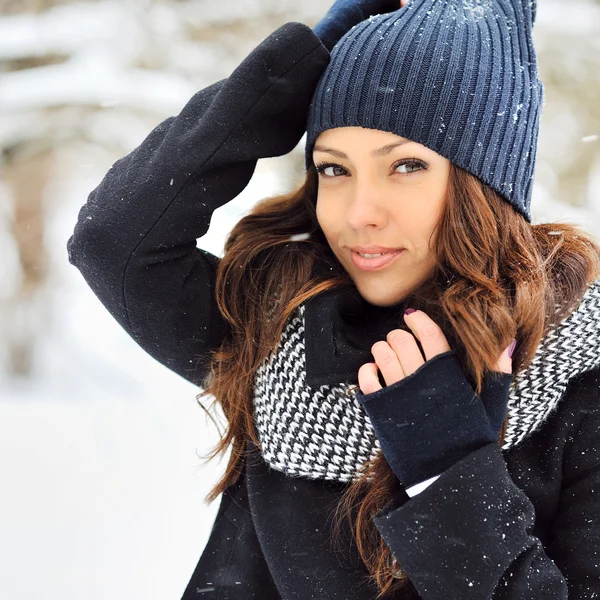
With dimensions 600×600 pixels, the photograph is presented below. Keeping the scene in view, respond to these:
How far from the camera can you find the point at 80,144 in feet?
12.7

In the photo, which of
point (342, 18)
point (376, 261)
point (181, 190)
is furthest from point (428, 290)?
point (342, 18)

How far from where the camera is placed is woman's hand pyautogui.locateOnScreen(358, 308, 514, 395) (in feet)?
3.91

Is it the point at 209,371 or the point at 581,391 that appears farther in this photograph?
the point at 209,371

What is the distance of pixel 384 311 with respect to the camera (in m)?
1.50

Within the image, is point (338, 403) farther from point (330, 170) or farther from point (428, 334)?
point (330, 170)

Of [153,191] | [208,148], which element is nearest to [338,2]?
[208,148]

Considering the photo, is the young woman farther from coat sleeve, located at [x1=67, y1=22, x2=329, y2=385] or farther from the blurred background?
the blurred background

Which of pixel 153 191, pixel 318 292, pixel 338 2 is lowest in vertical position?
pixel 318 292

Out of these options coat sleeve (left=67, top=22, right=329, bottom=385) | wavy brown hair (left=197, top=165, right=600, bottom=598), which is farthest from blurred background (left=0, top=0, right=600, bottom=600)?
coat sleeve (left=67, top=22, right=329, bottom=385)

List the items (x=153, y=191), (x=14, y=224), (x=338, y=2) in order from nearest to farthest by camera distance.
Answer: (x=153, y=191) < (x=338, y=2) < (x=14, y=224)

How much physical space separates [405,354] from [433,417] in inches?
5.3

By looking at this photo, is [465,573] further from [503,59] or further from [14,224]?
[14,224]

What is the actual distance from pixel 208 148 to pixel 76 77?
288cm

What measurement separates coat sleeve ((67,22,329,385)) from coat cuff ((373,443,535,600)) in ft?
2.23
